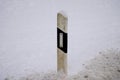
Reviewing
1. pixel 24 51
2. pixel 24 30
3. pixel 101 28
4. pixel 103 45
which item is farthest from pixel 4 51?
pixel 101 28

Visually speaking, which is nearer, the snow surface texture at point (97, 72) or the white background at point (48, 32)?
the snow surface texture at point (97, 72)

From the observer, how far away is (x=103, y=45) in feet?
14.6

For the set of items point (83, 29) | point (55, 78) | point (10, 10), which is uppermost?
point (10, 10)

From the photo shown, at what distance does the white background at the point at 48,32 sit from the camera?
380 centimetres

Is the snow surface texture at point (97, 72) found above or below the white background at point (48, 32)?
below

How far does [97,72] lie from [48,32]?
2.11 meters

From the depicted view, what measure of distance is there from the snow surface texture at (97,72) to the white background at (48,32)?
0.16 meters

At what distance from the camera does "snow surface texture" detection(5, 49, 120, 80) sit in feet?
10.7

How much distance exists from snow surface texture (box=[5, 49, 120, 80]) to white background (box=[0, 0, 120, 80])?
0.53ft

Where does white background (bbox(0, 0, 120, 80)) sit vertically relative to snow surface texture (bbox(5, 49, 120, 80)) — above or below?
above

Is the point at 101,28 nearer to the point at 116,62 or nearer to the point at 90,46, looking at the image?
the point at 90,46

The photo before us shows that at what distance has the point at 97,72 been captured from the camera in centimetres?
337

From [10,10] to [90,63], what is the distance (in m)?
3.29

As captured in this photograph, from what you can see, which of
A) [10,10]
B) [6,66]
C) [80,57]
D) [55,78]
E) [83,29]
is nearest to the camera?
[55,78]
